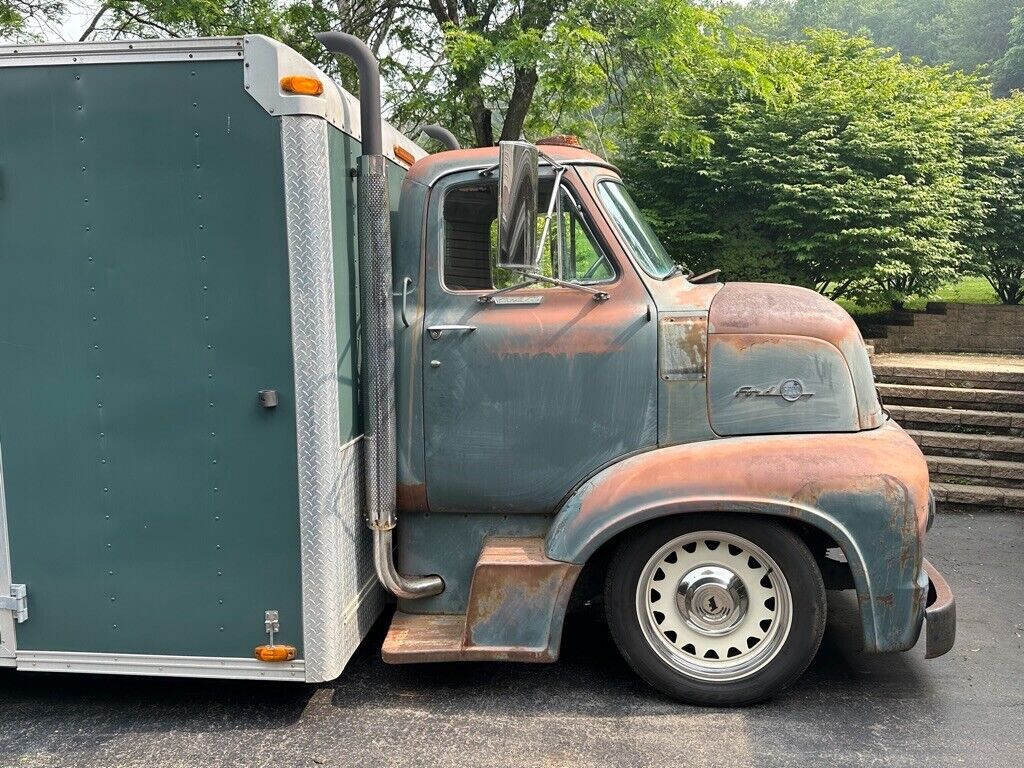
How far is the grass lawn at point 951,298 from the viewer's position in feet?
45.0

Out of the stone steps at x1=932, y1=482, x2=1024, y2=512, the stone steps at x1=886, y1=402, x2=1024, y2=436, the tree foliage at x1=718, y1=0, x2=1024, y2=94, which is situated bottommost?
the stone steps at x1=932, y1=482, x2=1024, y2=512

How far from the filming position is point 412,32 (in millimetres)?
11773

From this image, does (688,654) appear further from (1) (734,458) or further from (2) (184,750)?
(2) (184,750)

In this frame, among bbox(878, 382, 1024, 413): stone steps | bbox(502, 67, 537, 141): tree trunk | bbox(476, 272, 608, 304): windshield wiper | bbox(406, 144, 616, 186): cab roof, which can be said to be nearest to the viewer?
bbox(476, 272, 608, 304): windshield wiper

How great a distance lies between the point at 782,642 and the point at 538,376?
161cm

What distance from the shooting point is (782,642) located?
12.3 ft

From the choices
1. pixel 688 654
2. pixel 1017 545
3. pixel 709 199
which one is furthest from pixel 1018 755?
pixel 709 199

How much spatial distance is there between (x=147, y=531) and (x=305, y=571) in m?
0.72

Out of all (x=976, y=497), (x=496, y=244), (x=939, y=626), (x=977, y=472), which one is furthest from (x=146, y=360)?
(x=977, y=472)

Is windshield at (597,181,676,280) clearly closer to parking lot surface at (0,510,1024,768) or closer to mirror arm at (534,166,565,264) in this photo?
mirror arm at (534,166,565,264)

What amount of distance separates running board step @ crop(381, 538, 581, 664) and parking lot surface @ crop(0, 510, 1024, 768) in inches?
11.9

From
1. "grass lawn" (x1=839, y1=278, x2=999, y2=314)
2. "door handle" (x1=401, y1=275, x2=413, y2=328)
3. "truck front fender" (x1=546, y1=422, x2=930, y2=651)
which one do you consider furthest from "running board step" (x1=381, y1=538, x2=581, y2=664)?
"grass lawn" (x1=839, y1=278, x2=999, y2=314)

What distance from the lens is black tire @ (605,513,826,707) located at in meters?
3.70

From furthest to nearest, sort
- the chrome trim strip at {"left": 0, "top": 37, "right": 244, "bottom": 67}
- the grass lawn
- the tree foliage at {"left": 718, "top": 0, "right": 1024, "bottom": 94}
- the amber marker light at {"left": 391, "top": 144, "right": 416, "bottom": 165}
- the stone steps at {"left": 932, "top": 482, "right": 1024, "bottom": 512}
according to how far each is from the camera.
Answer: the tree foliage at {"left": 718, "top": 0, "right": 1024, "bottom": 94} → the grass lawn → the stone steps at {"left": 932, "top": 482, "right": 1024, "bottom": 512} → the amber marker light at {"left": 391, "top": 144, "right": 416, "bottom": 165} → the chrome trim strip at {"left": 0, "top": 37, "right": 244, "bottom": 67}
